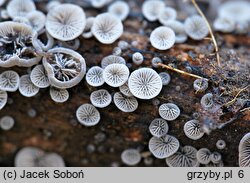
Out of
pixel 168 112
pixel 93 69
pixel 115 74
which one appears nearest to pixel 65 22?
pixel 93 69

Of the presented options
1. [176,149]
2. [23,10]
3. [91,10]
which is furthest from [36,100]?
[176,149]

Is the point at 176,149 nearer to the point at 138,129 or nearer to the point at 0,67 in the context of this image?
the point at 138,129

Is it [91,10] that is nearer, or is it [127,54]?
[127,54]

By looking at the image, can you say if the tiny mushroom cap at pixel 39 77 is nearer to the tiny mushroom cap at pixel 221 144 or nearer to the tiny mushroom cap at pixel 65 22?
the tiny mushroom cap at pixel 65 22

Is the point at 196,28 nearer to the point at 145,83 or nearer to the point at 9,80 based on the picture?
the point at 145,83

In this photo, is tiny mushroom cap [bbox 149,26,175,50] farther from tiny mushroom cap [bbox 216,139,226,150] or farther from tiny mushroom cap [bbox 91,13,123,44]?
tiny mushroom cap [bbox 216,139,226,150]

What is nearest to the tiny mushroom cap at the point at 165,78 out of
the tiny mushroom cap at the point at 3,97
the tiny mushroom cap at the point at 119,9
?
the tiny mushroom cap at the point at 119,9
